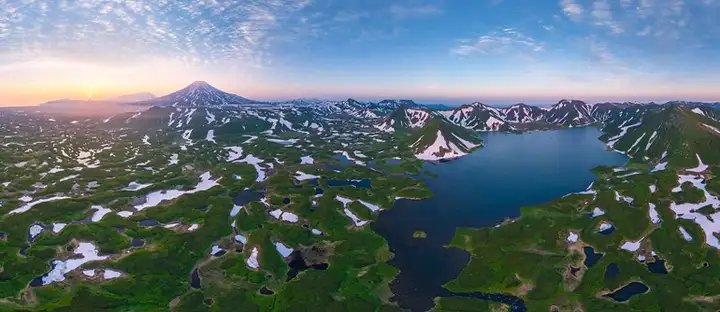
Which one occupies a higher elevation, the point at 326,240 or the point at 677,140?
the point at 677,140

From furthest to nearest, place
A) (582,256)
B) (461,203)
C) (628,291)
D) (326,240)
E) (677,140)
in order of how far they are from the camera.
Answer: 1. (677,140)
2. (461,203)
3. (326,240)
4. (582,256)
5. (628,291)

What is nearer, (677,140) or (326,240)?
(326,240)

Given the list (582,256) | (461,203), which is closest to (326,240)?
(461,203)

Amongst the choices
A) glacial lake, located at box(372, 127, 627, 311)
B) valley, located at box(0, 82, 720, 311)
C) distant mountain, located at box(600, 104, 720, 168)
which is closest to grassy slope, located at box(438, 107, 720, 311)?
valley, located at box(0, 82, 720, 311)

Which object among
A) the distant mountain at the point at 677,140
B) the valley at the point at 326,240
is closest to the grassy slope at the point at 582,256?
the valley at the point at 326,240

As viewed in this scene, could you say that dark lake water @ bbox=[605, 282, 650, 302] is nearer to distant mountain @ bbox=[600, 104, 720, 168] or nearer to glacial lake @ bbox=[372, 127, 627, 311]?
glacial lake @ bbox=[372, 127, 627, 311]

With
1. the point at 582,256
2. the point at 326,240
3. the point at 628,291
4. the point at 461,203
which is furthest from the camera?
the point at 461,203

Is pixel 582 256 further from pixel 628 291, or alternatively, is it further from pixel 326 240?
pixel 326 240

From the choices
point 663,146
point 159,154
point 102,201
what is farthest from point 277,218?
point 663,146

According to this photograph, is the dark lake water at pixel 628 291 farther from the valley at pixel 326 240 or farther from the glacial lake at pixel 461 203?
the glacial lake at pixel 461 203

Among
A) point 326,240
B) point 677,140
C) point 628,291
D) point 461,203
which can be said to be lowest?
point 326,240
